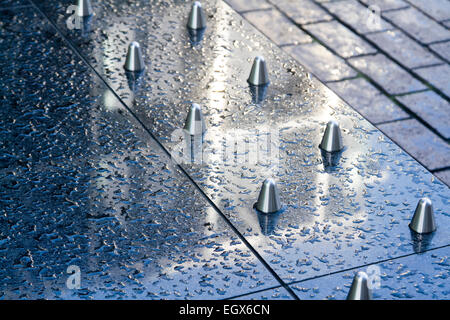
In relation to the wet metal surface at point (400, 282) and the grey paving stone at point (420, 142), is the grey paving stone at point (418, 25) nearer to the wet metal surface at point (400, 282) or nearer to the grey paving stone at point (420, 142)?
the grey paving stone at point (420, 142)

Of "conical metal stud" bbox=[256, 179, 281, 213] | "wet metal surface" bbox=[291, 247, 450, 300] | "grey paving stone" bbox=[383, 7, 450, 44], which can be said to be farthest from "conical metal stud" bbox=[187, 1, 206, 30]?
"wet metal surface" bbox=[291, 247, 450, 300]

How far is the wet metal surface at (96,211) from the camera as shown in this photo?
8.29 ft

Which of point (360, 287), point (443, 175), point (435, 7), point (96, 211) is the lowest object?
point (443, 175)

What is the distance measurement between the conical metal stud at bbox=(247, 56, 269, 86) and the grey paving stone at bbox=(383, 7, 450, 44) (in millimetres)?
2060

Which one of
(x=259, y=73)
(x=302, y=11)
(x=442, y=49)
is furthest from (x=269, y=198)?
(x=302, y=11)

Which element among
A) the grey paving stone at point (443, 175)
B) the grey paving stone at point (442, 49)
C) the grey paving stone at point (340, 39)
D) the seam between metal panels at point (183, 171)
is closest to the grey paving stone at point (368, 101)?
the grey paving stone at point (340, 39)

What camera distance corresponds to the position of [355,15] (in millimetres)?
5695

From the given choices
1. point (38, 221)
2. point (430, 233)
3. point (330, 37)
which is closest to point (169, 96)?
point (38, 221)

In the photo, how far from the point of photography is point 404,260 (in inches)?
106

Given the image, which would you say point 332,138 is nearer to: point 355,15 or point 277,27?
point 277,27

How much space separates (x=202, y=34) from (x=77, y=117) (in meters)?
1.18

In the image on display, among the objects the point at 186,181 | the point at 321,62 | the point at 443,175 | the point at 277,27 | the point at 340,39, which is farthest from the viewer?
the point at 277,27

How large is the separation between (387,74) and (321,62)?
1.55ft
